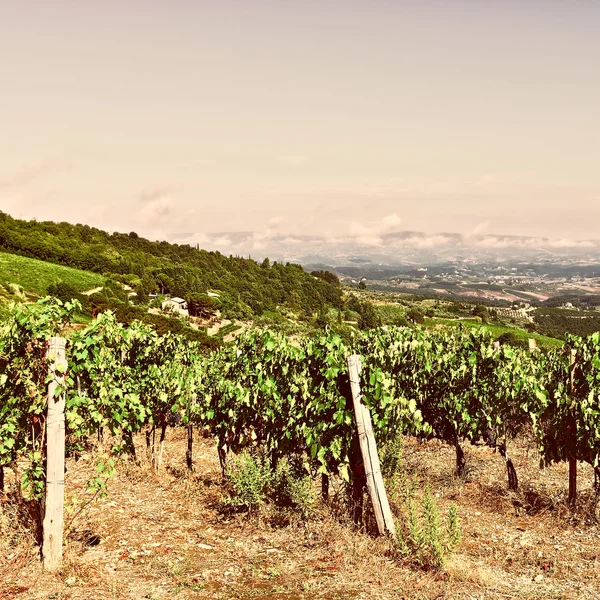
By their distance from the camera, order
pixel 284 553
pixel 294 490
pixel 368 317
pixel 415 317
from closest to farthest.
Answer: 1. pixel 284 553
2. pixel 294 490
3. pixel 415 317
4. pixel 368 317

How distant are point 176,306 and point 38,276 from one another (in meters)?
20.2

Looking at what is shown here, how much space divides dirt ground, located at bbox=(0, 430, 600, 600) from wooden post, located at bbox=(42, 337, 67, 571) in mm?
303

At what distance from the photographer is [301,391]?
10008mm

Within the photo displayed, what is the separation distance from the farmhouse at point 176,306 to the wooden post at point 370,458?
6312cm

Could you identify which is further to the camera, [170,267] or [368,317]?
[368,317]

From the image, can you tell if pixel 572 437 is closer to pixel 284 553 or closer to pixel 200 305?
pixel 284 553

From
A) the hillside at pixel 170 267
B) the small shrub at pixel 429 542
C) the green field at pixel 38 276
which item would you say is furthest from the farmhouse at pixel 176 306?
the small shrub at pixel 429 542

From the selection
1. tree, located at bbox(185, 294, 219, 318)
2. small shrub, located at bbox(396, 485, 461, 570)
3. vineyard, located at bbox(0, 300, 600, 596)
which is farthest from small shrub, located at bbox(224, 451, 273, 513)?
tree, located at bbox(185, 294, 219, 318)

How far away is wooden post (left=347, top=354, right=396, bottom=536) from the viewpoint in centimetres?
785

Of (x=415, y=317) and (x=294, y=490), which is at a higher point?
(x=294, y=490)

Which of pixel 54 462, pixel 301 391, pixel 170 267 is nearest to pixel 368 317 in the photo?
pixel 170 267

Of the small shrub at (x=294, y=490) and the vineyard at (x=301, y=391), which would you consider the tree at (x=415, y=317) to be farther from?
the small shrub at (x=294, y=490)

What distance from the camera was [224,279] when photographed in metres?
116

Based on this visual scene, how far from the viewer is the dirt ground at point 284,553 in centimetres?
657
